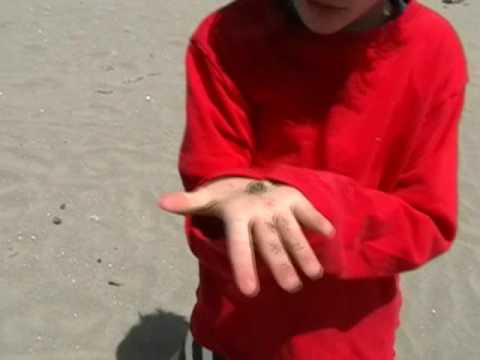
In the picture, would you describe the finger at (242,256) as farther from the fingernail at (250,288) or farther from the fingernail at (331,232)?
the fingernail at (331,232)

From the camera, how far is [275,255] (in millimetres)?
1163

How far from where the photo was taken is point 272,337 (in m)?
1.80

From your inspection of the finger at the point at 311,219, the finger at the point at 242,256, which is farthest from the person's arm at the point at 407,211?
the finger at the point at 242,256

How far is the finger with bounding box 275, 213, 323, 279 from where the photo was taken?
1.17 metres

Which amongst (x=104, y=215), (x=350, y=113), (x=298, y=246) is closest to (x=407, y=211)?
(x=350, y=113)

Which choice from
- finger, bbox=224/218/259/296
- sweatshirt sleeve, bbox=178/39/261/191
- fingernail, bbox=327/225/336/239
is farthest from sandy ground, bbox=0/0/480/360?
finger, bbox=224/218/259/296

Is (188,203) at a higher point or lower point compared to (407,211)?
higher

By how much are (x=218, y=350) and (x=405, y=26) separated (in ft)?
2.64

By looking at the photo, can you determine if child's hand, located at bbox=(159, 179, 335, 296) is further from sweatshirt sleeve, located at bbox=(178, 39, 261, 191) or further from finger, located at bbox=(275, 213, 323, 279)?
sweatshirt sleeve, located at bbox=(178, 39, 261, 191)

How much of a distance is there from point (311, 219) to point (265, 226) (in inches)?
3.3

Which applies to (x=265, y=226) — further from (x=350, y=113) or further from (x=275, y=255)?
(x=350, y=113)

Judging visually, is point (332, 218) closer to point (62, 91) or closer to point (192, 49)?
point (192, 49)

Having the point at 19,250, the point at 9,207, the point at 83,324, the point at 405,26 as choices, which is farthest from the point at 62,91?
the point at 405,26

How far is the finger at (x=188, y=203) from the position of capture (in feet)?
4.00
